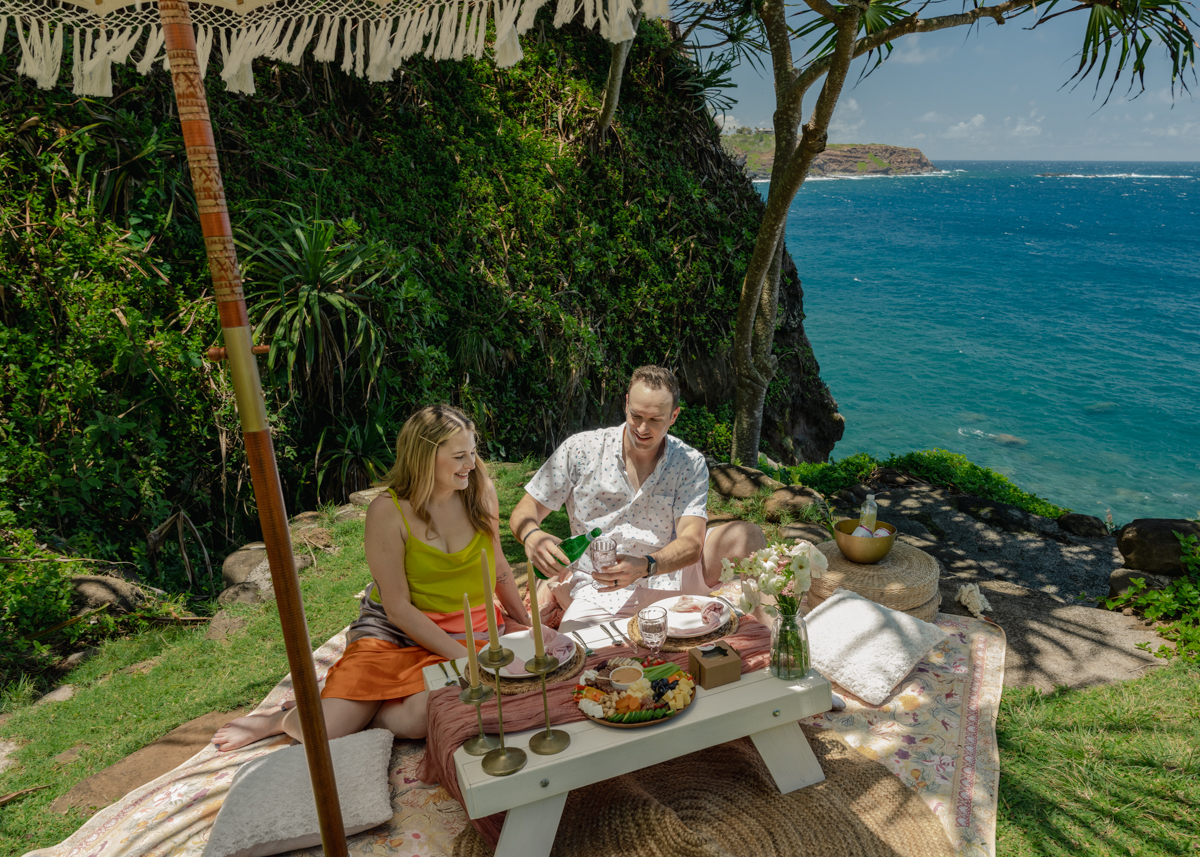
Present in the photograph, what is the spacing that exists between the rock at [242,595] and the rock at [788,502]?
3729 millimetres

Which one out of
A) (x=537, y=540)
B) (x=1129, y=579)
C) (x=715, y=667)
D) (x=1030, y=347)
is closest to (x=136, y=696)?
(x=537, y=540)

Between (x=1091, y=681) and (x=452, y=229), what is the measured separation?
6022 mm

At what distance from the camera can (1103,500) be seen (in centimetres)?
1730

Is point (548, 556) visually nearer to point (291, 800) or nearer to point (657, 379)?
point (657, 379)

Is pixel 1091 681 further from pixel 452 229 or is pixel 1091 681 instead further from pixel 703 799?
pixel 452 229

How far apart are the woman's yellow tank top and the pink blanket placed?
1.89 feet

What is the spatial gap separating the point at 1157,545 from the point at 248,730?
17.5ft

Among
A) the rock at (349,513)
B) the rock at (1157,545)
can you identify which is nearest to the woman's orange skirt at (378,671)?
the rock at (349,513)

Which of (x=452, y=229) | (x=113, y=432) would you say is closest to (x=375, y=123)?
(x=452, y=229)

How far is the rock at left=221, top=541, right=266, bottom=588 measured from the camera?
14.4 feet

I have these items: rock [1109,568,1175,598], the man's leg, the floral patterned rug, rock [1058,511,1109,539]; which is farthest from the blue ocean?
the man's leg

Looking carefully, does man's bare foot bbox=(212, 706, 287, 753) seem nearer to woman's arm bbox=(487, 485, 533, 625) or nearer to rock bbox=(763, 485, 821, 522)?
woman's arm bbox=(487, 485, 533, 625)

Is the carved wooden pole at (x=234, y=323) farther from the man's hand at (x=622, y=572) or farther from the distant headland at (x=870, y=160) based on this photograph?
the distant headland at (x=870, y=160)

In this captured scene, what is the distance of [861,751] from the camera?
270cm
